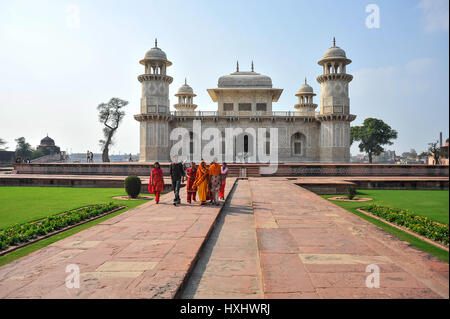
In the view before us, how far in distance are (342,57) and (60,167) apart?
2393 centimetres

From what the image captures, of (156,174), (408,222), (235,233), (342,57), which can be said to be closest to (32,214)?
(156,174)

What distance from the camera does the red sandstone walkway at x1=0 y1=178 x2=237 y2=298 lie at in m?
2.81

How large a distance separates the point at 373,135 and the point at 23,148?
5890 centimetres

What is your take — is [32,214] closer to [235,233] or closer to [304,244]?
[235,233]

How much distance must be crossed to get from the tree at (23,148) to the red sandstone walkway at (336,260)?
5935 centimetres

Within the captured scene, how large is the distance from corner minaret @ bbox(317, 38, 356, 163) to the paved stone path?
2327cm

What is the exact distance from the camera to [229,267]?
380 cm

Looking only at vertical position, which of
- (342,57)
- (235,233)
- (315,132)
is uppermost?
(342,57)

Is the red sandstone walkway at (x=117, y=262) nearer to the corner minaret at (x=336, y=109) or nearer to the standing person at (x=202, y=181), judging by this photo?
the standing person at (x=202, y=181)

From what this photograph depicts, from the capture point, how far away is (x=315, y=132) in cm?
2944

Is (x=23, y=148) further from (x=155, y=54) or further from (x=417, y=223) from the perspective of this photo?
(x=417, y=223)

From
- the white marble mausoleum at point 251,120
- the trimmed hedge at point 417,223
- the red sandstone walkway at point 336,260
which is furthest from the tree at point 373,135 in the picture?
the red sandstone walkway at point 336,260

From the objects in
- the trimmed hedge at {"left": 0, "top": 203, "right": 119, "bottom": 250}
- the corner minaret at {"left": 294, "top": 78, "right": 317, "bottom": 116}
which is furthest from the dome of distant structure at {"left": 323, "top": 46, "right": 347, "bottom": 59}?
the trimmed hedge at {"left": 0, "top": 203, "right": 119, "bottom": 250}

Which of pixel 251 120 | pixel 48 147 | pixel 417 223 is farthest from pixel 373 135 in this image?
pixel 48 147
